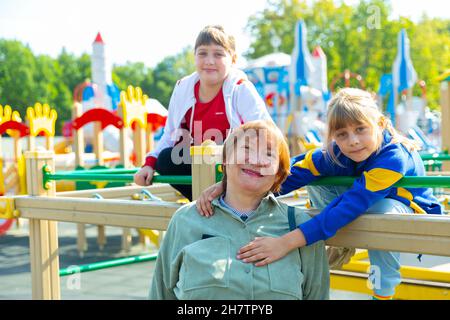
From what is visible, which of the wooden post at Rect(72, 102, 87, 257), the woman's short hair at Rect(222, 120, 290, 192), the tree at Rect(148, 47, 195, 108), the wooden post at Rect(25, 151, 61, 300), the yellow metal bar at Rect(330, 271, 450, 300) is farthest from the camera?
the tree at Rect(148, 47, 195, 108)

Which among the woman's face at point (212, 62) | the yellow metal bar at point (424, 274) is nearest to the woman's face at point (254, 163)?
the woman's face at point (212, 62)

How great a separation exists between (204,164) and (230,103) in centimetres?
49

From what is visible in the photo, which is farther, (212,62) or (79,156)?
(79,156)

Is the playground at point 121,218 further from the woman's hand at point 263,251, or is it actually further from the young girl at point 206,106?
the woman's hand at point 263,251

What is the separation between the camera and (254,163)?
6.07 feet

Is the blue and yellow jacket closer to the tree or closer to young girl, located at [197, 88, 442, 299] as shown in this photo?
young girl, located at [197, 88, 442, 299]

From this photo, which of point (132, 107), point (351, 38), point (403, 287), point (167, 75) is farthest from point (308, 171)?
point (167, 75)

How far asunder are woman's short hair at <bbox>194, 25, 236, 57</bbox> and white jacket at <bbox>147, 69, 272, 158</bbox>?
0.16m

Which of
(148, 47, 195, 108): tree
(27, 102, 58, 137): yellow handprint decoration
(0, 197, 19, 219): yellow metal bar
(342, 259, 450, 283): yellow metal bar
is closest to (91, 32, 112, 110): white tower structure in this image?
(27, 102, 58, 137): yellow handprint decoration

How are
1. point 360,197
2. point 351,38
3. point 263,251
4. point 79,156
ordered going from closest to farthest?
point 263,251, point 360,197, point 79,156, point 351,38

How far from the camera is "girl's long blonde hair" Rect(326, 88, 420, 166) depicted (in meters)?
1.96

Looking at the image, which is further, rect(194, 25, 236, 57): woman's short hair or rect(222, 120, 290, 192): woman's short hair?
rect(194, 25, 236, 57): woman's short hair

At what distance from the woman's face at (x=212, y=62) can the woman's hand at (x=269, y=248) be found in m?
1.07

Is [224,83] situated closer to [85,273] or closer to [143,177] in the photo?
[143,177]
